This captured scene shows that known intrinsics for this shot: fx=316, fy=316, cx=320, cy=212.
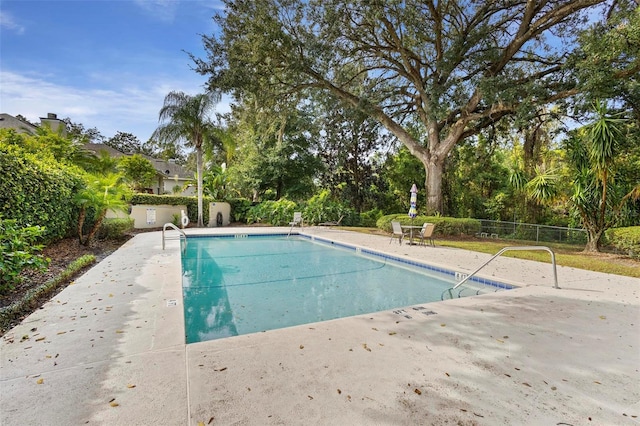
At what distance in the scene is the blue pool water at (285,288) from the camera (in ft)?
15.7

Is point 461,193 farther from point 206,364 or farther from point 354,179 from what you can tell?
point 206,364

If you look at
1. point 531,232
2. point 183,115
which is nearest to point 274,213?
point 183,115

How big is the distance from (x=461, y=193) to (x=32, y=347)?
21651 mm

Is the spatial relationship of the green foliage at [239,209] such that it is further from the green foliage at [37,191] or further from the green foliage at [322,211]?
the green foliage at [37,191]

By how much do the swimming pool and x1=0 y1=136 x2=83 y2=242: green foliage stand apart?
125 inches

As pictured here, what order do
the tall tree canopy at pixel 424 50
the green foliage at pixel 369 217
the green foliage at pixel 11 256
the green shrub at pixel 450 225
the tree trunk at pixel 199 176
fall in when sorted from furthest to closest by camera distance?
the green foliage at pixel 369 217, the tree trunk at pixel 199 176, the green shrub at pixel 450 225, the tall tree canopy at pixel 424 50, the green foliage at pixel 11 256

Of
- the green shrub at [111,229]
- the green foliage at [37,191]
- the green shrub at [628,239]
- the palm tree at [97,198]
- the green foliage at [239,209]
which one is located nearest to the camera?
the green foliage at [37,191]

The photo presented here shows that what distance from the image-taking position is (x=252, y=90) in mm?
13070

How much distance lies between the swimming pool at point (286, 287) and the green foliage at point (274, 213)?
7.95 m

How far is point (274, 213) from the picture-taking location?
758 inches

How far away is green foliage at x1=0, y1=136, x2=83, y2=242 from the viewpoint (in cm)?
572

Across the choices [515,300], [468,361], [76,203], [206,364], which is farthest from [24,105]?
[515,300]

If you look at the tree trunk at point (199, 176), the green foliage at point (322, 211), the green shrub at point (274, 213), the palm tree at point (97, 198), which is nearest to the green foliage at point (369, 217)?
the green foliage at point (322, 211)

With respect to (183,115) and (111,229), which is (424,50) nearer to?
(183,115)
